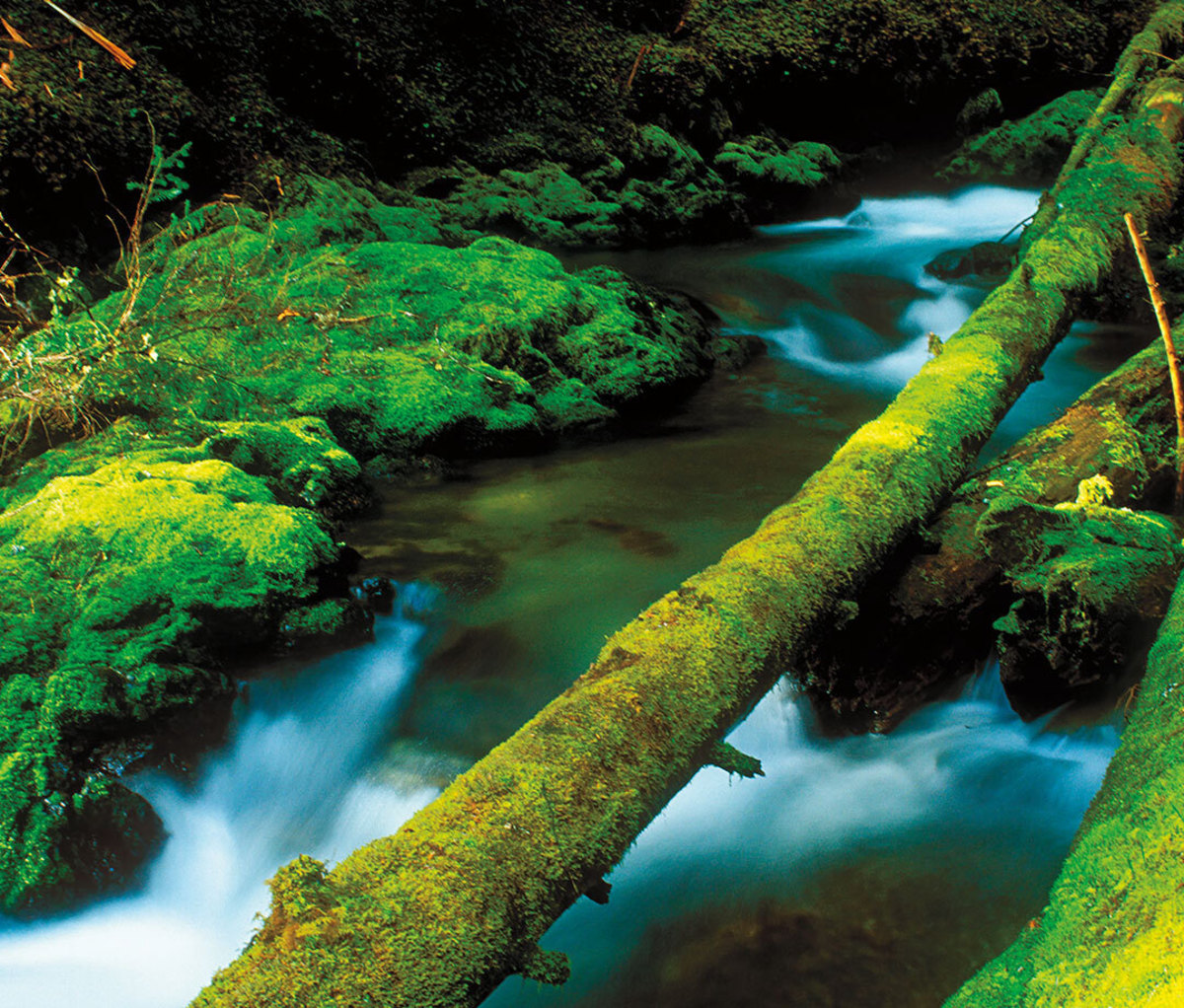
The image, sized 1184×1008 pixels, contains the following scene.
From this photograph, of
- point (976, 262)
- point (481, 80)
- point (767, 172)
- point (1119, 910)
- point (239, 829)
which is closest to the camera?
point (1119, 910)

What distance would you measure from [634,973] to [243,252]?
6327 mm

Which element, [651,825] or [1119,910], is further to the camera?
[651,825]

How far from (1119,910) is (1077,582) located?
211cm

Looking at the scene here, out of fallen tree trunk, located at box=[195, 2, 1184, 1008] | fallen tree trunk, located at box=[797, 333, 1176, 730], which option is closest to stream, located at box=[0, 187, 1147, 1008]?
fallen tree trunk, located at box=[797, 333, 1176, 730]

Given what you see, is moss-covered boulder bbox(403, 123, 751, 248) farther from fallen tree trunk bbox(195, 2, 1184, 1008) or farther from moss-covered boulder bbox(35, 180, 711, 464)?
fallen tree trunk bbox(195, 2, 1184, 1008)

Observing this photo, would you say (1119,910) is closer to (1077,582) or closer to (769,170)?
(1077,582)

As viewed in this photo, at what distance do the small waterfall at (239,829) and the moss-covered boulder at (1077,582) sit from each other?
104 inches

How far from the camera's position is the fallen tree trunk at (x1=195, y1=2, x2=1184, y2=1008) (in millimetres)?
1672

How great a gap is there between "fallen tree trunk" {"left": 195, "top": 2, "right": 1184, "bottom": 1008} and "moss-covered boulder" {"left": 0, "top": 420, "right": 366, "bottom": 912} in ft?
6.30

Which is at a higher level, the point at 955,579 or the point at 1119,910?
the point at 1119,910

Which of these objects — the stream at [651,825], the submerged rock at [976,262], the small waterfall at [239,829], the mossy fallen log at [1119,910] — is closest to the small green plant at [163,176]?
the stream at [651,825]

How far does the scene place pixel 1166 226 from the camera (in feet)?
23.6

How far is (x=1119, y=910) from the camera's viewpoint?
145cm

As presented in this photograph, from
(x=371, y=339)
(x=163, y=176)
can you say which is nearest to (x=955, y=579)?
(x=371, y=339)
